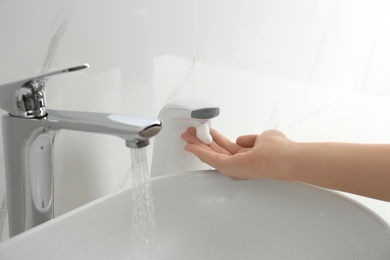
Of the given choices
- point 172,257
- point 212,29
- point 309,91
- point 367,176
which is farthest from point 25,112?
point 309,91

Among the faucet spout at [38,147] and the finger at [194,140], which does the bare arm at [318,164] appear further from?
the faucet spout at [38,147]

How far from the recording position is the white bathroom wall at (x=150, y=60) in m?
0.48

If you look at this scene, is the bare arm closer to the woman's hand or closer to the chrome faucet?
the woman's hand

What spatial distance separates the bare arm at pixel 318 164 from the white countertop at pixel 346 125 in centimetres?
63

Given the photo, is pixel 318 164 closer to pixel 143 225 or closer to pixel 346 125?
pixel 143 225

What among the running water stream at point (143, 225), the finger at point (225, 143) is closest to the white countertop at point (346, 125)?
the finger at point (225, 143)

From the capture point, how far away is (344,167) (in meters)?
0.44

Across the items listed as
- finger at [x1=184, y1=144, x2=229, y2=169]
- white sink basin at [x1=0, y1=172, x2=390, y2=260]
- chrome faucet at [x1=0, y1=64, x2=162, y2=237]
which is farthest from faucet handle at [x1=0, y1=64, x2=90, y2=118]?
finger at [x1=184, y1=144, x2=229, y2=169]

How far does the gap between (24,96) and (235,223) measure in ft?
0.92

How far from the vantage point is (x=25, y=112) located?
345mm

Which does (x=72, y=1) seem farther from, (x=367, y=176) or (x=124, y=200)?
(x=367, y=176)

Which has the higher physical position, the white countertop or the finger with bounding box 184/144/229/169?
the finger with bounding box 184/144/229/169

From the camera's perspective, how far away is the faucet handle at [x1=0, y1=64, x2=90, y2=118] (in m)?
0.34

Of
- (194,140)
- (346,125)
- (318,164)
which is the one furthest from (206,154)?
(346,125)
